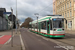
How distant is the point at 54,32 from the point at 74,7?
104ft

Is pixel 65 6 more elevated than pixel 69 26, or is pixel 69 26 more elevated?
pixel 65 6

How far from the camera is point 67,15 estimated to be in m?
48.2

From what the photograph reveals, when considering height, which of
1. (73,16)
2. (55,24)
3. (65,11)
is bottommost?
(55,24)

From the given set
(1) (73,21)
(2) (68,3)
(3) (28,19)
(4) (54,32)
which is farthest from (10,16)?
(3) (28,19)

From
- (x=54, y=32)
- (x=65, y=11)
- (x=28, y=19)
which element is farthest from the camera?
(x=28, y=19)

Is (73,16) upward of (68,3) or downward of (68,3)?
downward

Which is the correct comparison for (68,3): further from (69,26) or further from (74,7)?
(69,26)

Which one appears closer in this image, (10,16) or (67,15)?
(10,16)

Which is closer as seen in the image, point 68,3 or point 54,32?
point 54,32

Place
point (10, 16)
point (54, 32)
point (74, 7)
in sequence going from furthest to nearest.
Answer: point (74, 7) → point (54, 32) → point (10, 16)

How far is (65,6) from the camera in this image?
50562 mm

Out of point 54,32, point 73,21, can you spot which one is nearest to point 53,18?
point 54,32

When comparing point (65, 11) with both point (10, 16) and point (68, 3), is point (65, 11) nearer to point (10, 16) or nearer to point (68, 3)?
point (68, 3)

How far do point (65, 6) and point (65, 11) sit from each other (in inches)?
93.5
